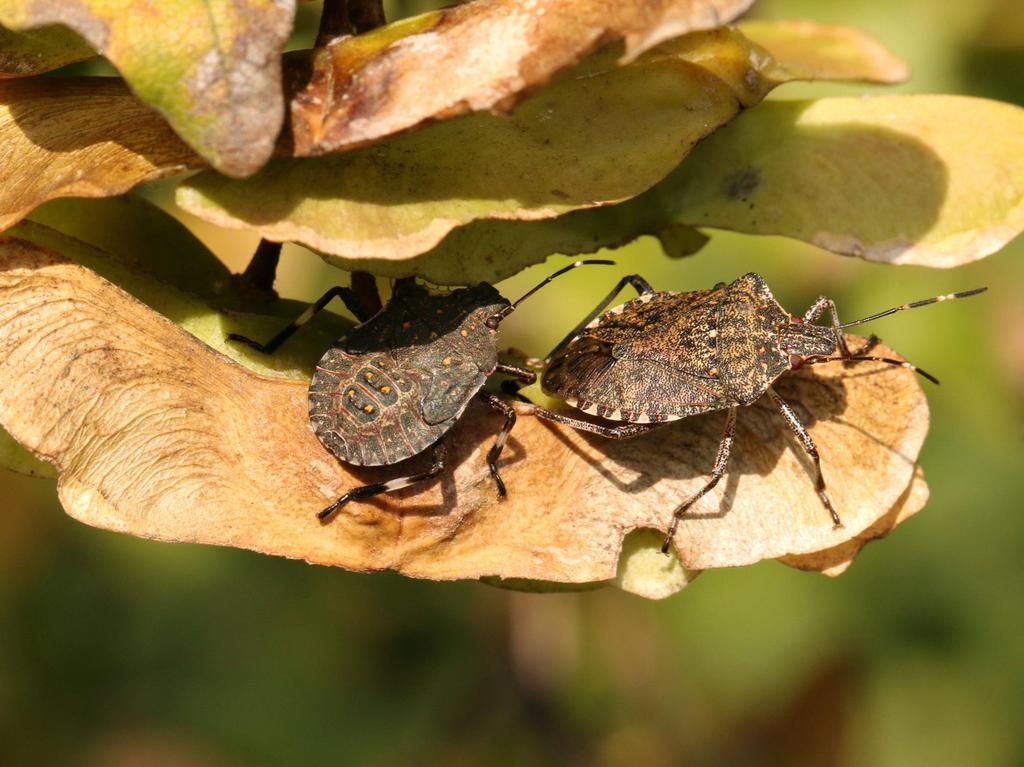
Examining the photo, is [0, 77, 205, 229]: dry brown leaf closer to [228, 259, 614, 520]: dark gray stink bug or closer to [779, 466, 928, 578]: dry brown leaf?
[228, 259, 614, 520]: dark gray stink bug

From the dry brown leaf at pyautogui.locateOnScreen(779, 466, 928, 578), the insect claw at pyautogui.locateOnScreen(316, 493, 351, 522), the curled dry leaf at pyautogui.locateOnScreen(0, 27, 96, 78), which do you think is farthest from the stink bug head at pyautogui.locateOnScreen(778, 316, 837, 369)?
the curled dry leaf at pyautogui.locateOnScreen(0, 27, 96, 78)

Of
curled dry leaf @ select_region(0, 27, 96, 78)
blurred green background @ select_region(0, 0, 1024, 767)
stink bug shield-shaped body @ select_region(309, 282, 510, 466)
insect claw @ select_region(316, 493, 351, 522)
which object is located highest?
curled dry leaf @ select_region(0, 27, 96, 78)

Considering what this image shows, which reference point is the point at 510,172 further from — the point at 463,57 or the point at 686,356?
the point at 686,356

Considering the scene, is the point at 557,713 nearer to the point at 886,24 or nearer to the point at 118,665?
the point at 118,665

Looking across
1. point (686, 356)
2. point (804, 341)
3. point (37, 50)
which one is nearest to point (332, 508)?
point (37, 50)

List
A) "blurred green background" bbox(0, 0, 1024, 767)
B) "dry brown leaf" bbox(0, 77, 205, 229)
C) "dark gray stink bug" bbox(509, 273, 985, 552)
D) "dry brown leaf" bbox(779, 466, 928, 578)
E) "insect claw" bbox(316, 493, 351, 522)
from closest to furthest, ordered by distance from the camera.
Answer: "dry brown leaf" bbox(0, 77, 205, 229)
"insect claw" bbox(316, 493, 351, 522)
"dry brown leaf" bbox(779, 466, 928, 578)
"dark gray stink bug" bbox(509, 273, 985, 552)
"blurred green background" bbox(0, 0, 1024, 767)

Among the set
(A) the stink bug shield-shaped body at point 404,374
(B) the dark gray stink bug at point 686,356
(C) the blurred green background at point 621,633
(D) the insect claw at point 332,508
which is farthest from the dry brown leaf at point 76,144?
(C) the blurred green background at point 621,633
